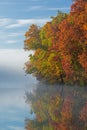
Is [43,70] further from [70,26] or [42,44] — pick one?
[70,26]

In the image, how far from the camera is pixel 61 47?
56.8m

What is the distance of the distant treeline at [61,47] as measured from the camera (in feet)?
174

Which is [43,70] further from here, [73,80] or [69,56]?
[69,56]

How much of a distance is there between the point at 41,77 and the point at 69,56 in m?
23.3

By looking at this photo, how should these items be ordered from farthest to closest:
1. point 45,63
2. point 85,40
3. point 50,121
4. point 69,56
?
point 45,63 < point 69,56 < point 85,40 < point 50,121

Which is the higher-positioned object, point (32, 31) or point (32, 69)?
point (32, 31)

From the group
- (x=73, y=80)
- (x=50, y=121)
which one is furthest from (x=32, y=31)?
(x=50, y=121)

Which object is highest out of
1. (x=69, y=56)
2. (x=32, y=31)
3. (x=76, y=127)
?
(x=32, y=31)

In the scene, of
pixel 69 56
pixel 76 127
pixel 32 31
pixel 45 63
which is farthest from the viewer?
pixel 32 31

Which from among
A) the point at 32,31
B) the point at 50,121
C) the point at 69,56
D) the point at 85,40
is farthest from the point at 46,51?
the point at 50,121

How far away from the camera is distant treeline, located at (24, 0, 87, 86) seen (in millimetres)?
53094

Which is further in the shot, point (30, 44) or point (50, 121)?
point (30, 44)

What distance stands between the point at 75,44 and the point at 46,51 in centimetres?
1736

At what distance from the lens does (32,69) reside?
258 feet
